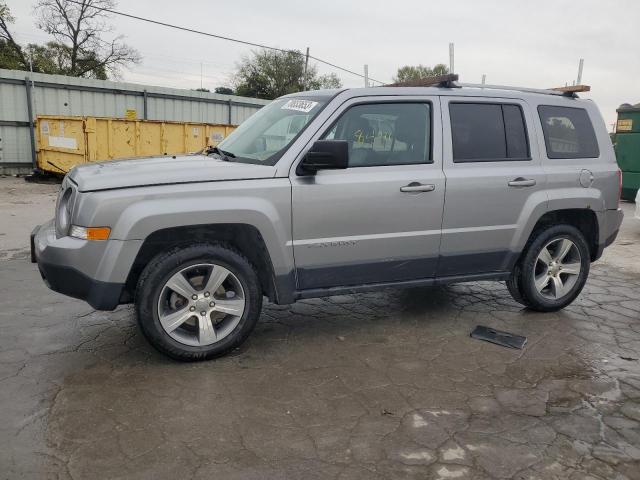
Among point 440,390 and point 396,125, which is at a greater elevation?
point 396,125

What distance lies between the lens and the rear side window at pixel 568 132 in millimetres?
4613

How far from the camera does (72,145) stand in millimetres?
15039

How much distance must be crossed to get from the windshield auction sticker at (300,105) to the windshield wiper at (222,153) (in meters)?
0.61

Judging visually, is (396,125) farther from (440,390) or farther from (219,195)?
(440,390)

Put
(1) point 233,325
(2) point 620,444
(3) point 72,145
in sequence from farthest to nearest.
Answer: (3) point 72,145 → (1) point 233,325 → (2) point 620,444

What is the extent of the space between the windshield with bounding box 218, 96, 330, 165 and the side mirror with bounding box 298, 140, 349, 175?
25 cm

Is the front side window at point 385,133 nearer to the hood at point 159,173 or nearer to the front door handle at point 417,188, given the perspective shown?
the front door handle at point 417,188

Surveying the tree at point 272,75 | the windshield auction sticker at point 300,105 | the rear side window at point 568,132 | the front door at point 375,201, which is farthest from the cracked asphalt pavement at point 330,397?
the tree at point 272,75

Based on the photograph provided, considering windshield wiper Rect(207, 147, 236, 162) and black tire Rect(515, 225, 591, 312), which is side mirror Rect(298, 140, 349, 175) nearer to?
windshield wiper Rect(207, 147, 236, 162)

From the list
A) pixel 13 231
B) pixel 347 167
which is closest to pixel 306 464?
pixel 347 167

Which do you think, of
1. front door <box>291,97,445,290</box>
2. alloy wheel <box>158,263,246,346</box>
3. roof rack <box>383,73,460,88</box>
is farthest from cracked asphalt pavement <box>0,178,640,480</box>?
roof rack <box>383,73,460,88</box>

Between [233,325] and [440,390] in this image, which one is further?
[233,325]

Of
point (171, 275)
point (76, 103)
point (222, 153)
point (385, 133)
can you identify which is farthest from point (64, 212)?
point (76, 103)

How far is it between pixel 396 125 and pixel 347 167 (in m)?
0.60
